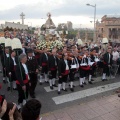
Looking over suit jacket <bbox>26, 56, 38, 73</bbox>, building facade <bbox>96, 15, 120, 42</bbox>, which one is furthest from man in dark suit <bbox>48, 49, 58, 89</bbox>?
building facade <bbox>96, 15, 120, 42</bbox>

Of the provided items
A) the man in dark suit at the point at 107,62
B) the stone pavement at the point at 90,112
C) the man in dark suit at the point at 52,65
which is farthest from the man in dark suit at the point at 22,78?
the man in dark suit at the point at 107,62

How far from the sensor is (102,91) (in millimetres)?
8422

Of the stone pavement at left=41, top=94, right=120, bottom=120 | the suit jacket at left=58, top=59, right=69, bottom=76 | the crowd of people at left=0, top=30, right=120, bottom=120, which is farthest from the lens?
the suit jacket at left=58, top=59, right=69, bottom=76

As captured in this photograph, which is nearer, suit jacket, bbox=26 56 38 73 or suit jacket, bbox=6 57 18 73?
suit jacket, bbox=26 56 38 73

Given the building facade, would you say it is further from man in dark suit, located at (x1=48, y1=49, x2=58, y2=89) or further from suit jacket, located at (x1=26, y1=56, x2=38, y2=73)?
suit jacket, located at (x1=26, y1=56, x2=38, y2=73)

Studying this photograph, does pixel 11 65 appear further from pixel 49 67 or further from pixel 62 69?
pixel 62 69

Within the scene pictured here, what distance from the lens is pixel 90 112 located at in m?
6.30

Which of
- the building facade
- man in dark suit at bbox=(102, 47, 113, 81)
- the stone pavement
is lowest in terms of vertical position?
the stone pavement

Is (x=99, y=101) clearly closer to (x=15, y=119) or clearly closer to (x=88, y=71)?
(x=88, y=71)

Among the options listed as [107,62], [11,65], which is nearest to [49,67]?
[11,65]

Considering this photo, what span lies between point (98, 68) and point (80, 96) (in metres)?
3.81

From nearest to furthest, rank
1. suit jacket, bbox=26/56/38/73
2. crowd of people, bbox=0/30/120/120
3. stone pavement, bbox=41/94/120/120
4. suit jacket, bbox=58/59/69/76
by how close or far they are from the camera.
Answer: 1. stone pavement, bbox=41/94/120/120
2. crowd of people, bbox=0/30/120/120
3. suit jacket, bbox=26/56/38/73
4. suit jacket, bbox=58/59/69/76

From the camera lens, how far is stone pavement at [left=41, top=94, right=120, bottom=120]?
596cm

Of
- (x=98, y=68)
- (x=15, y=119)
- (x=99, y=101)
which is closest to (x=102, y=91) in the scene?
(x=99, y=101)
